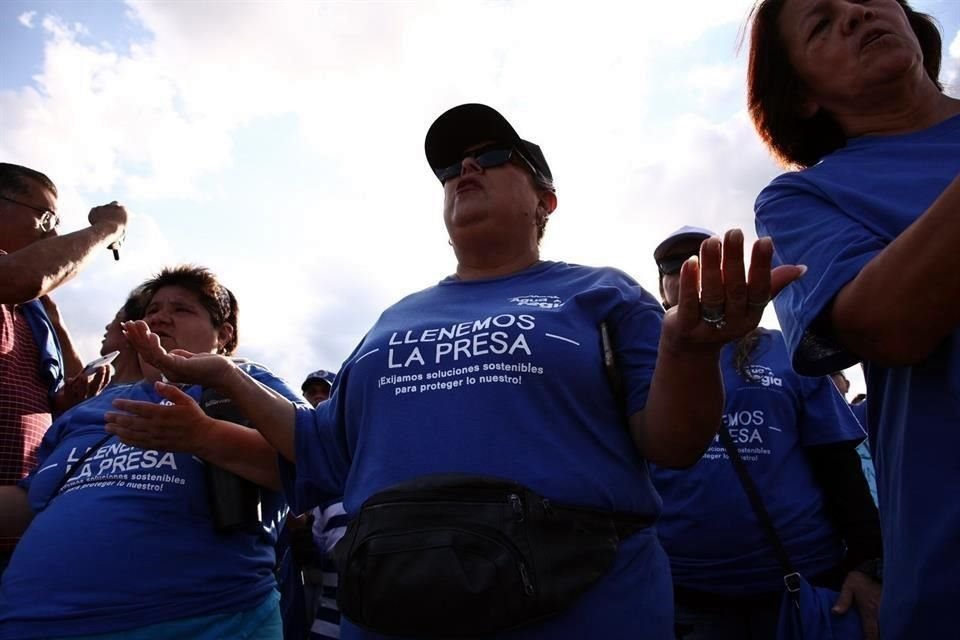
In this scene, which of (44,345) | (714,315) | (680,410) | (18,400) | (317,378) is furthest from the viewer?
(317,378)

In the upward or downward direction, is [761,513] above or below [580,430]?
below

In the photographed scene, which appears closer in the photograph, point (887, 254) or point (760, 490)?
point (887, 254)

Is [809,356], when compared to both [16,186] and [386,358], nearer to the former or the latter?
[386,358]

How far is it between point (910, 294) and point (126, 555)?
241cm

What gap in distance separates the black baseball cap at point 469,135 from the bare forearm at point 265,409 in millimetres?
1000

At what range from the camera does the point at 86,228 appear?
3318mm

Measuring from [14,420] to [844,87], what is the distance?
3.51 metres

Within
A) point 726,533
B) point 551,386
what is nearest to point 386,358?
point 551,386

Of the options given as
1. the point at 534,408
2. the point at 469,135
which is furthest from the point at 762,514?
the point at 469,135

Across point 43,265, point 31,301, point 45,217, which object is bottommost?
point 31,301

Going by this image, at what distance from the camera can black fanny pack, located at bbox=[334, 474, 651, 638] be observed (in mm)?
1354

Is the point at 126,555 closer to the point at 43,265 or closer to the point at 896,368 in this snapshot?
the point at 43,265

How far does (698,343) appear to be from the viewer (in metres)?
1.30

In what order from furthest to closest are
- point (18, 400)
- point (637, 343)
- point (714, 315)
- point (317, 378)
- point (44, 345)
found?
point (317, 378), point (44, 345), point (18, 400), point (637, 343), point (714, 315)
